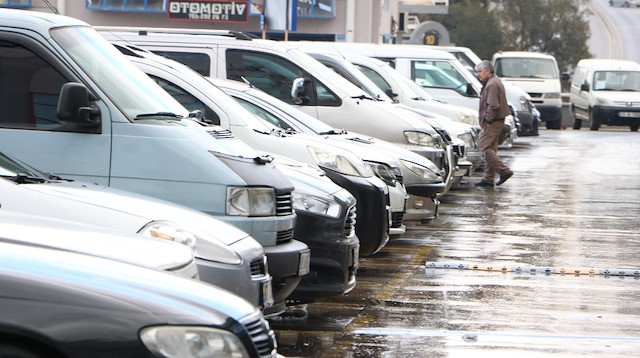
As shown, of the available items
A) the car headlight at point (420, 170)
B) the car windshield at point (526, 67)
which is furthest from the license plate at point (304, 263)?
the car windshield at point (526, 67)

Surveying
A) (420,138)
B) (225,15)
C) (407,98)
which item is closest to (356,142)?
(420,138)

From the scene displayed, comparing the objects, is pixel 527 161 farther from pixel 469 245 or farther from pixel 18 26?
pixel 18 26

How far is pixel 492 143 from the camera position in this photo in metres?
19.2

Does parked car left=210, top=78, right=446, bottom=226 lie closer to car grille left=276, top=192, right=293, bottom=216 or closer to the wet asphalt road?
the wet asphalt road

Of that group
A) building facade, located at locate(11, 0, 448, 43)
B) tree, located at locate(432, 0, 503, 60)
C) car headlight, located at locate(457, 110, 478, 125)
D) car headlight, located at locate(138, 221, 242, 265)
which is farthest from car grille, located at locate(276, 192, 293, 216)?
tree, located at locate(432, 0, 503, 60)

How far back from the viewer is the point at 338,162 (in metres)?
10.3

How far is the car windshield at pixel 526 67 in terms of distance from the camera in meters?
34.9

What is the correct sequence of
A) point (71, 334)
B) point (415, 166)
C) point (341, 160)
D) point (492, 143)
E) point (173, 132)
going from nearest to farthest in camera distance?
point (71, 334)
point (173, 132)
point (341, 160)
point (415, 166)
point (492, 143)

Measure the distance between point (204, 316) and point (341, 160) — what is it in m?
6.04

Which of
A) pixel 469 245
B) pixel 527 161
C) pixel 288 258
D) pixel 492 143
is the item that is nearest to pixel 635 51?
pixel 527 161

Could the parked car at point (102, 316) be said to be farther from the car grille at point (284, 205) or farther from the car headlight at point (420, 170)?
the car headlight at point (420, 170)

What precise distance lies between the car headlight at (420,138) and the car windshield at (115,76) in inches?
269

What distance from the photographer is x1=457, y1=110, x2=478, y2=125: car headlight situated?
68.2 ft

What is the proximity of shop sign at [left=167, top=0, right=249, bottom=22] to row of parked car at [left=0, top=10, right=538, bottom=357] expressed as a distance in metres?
27.7
